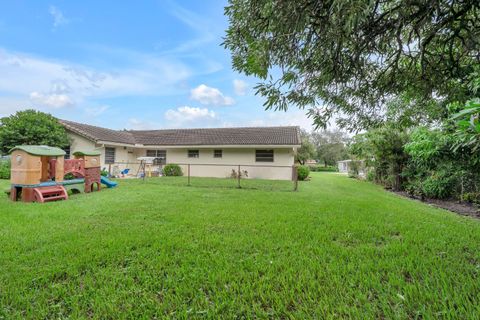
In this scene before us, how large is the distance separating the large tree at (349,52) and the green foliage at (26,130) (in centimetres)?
1596

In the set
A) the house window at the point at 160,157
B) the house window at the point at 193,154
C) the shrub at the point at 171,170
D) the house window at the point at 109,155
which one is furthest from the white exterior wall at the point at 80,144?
the house window at the point at 193,154

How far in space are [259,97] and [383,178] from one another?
50.5ft

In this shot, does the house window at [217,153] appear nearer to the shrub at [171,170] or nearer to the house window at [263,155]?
the house window at [263,155]

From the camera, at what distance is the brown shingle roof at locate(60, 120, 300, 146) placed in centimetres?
1600

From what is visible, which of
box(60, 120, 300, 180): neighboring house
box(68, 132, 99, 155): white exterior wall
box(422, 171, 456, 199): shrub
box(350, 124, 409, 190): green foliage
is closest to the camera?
box(422, 171, 456, 199): shrub

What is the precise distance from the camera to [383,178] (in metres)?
14.8

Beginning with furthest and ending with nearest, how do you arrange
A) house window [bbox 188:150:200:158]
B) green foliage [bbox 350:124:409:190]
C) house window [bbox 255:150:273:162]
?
house window [bbox 188:150:200:158], house window [bbox 255:150:273:162], green foliage [bbox 350:124:409:190]

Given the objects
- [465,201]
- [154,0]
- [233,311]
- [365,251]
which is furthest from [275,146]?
[233,311]

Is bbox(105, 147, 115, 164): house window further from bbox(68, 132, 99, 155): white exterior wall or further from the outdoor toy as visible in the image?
the outdoor toy

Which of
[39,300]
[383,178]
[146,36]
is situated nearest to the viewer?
[39,300]

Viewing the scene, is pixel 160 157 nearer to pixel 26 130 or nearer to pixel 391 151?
pixel 26 130

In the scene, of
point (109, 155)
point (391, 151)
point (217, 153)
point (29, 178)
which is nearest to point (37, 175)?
point (29, 178)

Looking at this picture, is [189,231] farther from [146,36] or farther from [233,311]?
[146,36]

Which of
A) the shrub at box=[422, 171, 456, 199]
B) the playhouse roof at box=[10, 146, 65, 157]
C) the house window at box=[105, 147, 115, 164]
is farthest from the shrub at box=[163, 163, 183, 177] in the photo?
the shrub at box=[422, 171, 456, 199]
